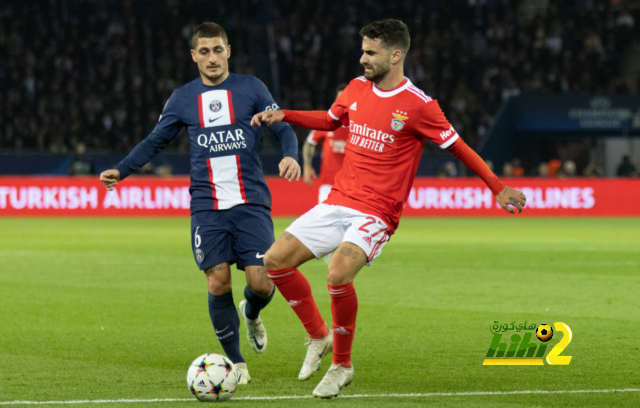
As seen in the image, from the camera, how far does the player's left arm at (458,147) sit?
16.6ft

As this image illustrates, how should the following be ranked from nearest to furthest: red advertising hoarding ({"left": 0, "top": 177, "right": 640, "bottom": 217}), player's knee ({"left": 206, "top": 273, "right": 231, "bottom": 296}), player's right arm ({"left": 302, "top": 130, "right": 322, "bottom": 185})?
player's knee ({"left": 206, "top": 273, "right": 231, "bottom": 296}) < player's right arm ({"left": 302, "top": 130, "right": 322, "bottom": 185}) < red advertising hoarding ({"left": 0, "top": 177, "right": 640, "bottom": 217})

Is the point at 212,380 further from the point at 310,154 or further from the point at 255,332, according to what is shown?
the point at 310,154

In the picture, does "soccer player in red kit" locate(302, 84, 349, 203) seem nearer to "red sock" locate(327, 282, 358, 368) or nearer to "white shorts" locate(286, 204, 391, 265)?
"white shorts" locate(286, 204, 391, 265)

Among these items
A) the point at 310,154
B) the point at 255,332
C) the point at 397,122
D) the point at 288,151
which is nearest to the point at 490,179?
the point at 397,122

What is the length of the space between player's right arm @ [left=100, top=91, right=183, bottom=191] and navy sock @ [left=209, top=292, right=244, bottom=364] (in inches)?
37.1

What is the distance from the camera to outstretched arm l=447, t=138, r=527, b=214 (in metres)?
5.04

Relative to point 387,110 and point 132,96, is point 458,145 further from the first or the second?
point 132,96

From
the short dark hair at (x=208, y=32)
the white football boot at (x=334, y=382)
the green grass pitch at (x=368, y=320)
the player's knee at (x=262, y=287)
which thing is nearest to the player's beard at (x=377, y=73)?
the short dark hair at (x=208, y=32)

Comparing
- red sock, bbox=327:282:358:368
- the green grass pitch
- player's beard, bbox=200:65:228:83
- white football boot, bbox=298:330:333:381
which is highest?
player's beard, bbox=200:65:228:83

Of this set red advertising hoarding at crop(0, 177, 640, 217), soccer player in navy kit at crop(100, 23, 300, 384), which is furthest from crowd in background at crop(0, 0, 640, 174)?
soccer player in navy kit at crop(100, 23, 300, 384)

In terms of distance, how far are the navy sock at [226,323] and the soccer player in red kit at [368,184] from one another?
390 mm

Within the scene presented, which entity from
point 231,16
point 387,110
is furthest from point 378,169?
point 231,16

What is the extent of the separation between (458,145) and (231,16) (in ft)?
90.1

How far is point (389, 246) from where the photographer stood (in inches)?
606
